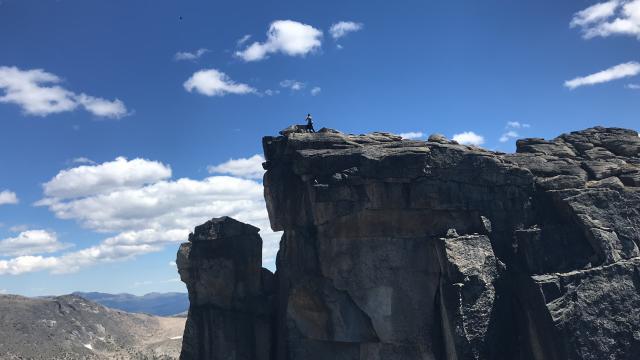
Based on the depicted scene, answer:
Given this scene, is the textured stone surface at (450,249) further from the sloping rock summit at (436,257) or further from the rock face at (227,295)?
the rock face at (227,295)

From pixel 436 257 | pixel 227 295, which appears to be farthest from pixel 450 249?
pixel 227 295

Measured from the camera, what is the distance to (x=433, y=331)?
4609 cm

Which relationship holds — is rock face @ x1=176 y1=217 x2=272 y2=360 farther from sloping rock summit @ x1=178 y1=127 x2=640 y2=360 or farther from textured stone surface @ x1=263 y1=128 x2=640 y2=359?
textured stone surface @ x1=263 y1=128 x2=640 y2=359

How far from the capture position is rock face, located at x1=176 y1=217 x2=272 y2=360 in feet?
182

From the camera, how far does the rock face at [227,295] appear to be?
182ft

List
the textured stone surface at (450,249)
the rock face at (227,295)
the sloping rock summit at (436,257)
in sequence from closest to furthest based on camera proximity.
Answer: the textured stone surface at (450,249) → the sloping rock summit at (436,257) → the rock face at (227,295)

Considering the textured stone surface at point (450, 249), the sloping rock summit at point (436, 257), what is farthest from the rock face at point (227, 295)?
the textured stone surface at point (450, 249)

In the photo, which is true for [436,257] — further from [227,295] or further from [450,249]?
[227,295]

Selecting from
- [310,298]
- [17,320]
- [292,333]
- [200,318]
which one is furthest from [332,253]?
[17,320]

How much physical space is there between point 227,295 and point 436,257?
868 inches

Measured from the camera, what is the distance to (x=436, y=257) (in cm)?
4669

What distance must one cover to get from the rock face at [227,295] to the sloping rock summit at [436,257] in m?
0.16

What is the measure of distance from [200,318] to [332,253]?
16750mm

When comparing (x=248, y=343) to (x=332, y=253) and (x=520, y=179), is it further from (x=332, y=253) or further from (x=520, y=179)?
(x=520, y=179)
